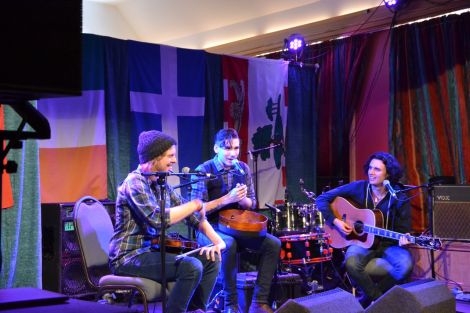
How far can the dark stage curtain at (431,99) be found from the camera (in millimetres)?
6535

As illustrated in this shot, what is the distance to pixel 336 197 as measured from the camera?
6.04m

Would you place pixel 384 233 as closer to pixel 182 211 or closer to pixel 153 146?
pixel 182 211

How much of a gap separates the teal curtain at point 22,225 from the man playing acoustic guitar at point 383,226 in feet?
8.85

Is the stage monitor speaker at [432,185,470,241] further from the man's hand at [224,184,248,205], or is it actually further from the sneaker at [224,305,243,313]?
the sneaker at [224,305,243,313]

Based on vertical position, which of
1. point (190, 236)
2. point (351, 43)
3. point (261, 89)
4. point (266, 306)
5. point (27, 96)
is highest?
point (351, 43)

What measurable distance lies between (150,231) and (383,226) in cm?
245

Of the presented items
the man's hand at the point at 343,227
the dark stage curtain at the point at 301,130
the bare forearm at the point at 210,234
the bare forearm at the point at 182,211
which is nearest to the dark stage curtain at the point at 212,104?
the dark stage curtain at the point at 301,130

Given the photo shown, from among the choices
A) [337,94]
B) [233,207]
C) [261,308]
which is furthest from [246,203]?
[337,94]

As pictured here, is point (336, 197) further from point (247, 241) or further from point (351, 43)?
point (351, 43)

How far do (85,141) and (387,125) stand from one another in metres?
3.63

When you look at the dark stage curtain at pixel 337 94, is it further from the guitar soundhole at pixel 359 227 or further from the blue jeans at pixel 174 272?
the blue jeans at pixel 174 272

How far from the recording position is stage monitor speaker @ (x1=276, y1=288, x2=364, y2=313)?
8.52 ft

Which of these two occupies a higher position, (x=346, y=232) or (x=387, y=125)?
(x=387, y=125)

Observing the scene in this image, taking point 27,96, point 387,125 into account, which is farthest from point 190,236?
point 27,96
